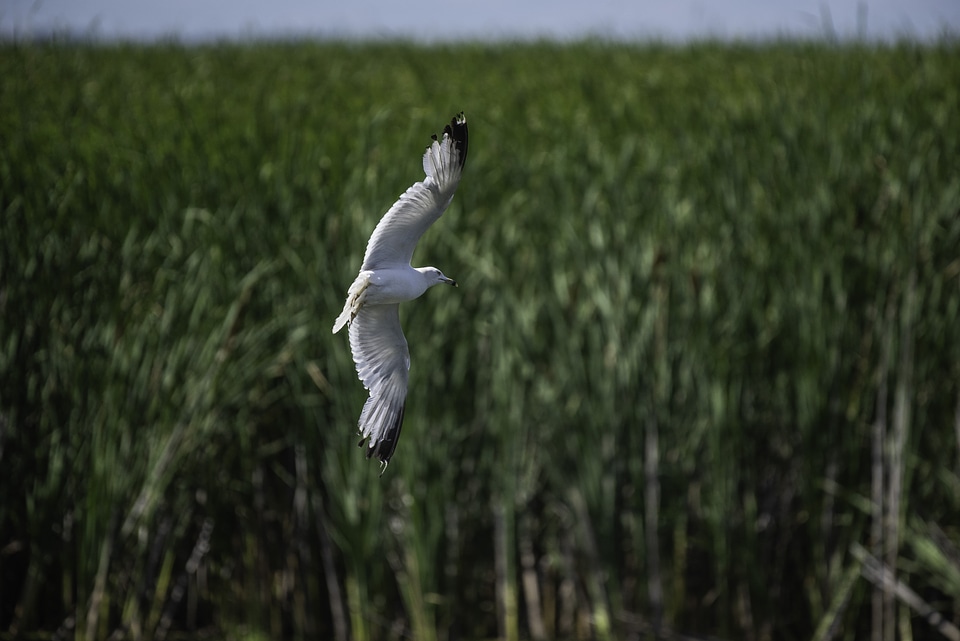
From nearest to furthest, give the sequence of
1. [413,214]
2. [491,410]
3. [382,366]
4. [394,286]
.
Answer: [394,286] → [413,214] → [382,366] → [491,410]

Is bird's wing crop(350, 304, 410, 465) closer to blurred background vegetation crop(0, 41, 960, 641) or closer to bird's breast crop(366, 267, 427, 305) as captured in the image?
bird's breast crop(366, 267, 427, 305)

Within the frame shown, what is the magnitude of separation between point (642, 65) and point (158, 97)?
3752mm

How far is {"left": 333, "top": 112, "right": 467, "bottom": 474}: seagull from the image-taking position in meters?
1.58

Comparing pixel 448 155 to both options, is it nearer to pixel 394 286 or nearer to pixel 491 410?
pixel 394 286

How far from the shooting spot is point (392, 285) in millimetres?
1567

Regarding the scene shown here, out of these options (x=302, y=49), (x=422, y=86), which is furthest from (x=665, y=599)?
(x=302, y=49)

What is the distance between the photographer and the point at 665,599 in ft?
11.7

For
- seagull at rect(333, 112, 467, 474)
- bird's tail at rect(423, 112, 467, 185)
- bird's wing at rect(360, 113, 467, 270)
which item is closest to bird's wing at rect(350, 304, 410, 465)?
seagull at rect(333, 112, 467, 474)

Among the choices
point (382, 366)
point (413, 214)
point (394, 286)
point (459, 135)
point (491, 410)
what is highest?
point (459, 135)

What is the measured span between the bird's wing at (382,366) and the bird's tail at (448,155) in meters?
0.27

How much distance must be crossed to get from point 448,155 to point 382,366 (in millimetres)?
418

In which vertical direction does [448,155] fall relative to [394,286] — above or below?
above

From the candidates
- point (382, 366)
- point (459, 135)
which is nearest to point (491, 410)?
point (382, 366)

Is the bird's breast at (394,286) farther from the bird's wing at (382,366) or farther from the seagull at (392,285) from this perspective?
the bird's wing at (382,366)
